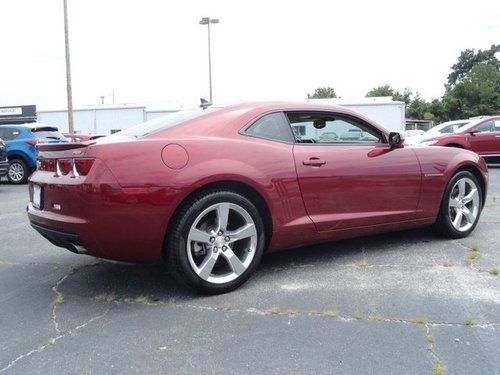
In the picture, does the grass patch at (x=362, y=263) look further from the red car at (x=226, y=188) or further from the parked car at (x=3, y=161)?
the parked car at (x=3, y=161)

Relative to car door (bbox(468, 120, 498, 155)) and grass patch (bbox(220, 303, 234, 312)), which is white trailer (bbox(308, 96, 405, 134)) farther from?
grass patch (bbox(220, 303, 234, 312))

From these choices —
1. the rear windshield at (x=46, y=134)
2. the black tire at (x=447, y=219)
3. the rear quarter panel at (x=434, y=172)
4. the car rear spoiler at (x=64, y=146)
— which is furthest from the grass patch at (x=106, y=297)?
the rear windshield at (x=46, y=134)

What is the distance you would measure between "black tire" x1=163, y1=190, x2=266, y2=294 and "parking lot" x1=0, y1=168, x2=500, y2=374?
10 cm

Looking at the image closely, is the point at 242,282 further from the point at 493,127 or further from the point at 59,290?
the point at 493,127

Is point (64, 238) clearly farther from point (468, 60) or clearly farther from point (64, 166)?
point (468, 60)

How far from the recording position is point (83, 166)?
3.34 m

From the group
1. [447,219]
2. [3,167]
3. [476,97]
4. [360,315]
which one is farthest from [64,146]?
[476,97]

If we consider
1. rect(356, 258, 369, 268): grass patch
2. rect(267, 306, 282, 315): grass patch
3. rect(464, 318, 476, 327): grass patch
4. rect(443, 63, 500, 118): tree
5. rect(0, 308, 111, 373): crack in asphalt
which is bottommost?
rect(0, 308, 111, 373): crack in asphalt

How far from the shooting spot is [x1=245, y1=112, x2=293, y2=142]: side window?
3.94m

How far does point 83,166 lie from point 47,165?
53 centimetres

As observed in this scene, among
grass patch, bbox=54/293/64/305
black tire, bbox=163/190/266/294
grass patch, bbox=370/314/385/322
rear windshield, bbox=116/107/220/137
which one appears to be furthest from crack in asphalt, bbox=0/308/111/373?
grass patch, bbox=370/314/385/322

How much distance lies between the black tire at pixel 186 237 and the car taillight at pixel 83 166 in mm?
640

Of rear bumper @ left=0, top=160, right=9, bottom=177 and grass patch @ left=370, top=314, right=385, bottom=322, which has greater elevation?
rear bumper @ left=0, top=160, right=9, bottom=177

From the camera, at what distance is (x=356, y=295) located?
359 cm
